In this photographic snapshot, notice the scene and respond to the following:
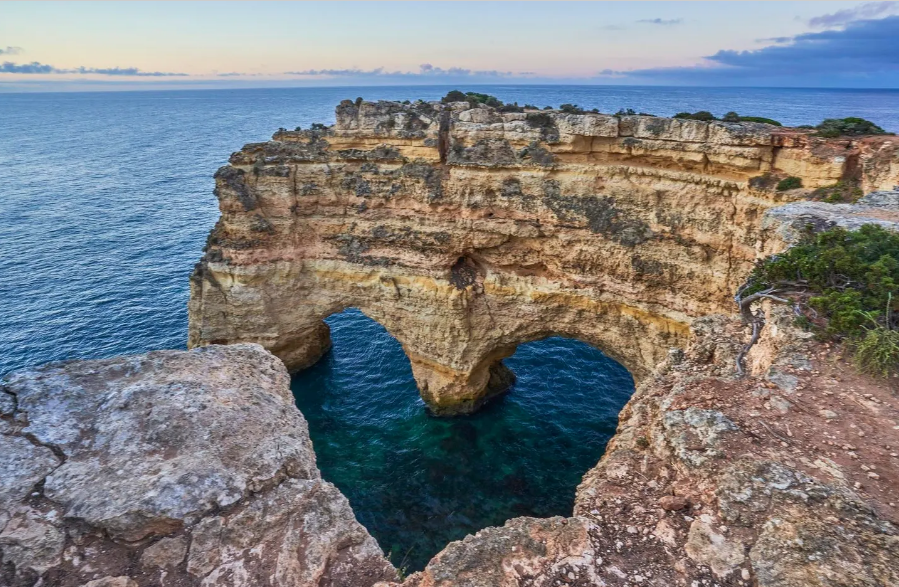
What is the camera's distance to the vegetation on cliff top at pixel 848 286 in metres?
9.38

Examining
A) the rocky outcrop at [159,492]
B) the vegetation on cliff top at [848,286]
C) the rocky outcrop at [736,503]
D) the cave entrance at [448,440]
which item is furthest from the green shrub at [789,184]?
the rocky outcrop at [159,492]

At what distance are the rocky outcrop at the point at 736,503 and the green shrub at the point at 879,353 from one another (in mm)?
278

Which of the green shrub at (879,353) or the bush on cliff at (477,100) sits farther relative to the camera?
the bush on cliff at (477,100)

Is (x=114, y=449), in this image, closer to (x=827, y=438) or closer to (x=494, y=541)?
(x=494, y=541)

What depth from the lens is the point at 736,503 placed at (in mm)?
7137

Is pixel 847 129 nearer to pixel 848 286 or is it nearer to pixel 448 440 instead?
pixel 848 286

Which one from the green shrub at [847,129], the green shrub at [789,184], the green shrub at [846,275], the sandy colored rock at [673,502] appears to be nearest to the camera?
the sandy colored rock at [673,502]

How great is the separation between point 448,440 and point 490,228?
457 inches

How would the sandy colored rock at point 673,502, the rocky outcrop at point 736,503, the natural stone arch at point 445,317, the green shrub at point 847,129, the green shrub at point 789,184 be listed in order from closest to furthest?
the rocky outcrop at point 736,503, the sandy colored rock at point 673,502, the green shrub at point 789,184, the green shrub at point 847,129, the natural stone arch at point 445,317

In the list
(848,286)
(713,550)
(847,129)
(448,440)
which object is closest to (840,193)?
(847,129)

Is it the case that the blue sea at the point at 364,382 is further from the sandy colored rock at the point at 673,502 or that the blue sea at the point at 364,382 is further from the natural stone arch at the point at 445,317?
the sandy colored rock at the point at 673,502

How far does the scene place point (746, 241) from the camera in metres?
20.6

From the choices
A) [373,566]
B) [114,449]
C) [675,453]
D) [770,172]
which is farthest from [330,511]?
[770,172]

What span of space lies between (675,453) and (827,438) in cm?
240
